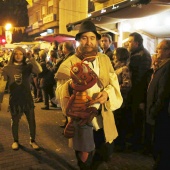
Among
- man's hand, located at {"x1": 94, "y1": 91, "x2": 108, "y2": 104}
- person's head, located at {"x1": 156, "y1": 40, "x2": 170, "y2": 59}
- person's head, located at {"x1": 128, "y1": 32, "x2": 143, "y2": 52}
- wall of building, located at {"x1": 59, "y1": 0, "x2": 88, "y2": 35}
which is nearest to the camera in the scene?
man's hand, located at {"x1": 94, "y1": 91, "x2": 108, "y2": 104}

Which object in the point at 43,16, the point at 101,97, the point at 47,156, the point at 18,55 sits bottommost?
the point at 47,156

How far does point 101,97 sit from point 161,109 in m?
1.29

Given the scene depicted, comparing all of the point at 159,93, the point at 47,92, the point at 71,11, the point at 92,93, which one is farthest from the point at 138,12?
the point at 71,11

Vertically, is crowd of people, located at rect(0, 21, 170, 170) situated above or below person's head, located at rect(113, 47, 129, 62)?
below

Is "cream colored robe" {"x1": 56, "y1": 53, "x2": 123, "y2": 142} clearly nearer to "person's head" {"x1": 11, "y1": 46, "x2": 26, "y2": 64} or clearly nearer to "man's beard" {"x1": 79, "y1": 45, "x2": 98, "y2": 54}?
"man's beard" {"x1": 79, "y1": 45, "x2": 98, "y2": 54}

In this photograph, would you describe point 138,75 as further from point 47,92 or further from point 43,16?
point 43,16

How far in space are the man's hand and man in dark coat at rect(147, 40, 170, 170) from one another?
109 centimetres

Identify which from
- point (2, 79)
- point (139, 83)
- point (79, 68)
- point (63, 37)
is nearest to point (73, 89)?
point (79, 68)

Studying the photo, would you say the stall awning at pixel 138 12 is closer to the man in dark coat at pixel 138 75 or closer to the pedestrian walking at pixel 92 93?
the man in dark coat at pixel 138 75

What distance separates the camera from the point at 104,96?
2771 mm

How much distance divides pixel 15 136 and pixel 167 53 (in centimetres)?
331

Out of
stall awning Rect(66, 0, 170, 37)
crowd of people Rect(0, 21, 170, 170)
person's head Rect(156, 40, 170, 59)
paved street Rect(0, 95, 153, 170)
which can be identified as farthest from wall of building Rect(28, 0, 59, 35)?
person's head Rect(156, 40, 170, 59)

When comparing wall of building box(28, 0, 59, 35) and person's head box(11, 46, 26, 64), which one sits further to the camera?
wall of building box(28, 0, 59, 35)

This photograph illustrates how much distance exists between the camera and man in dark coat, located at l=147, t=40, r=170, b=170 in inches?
141
